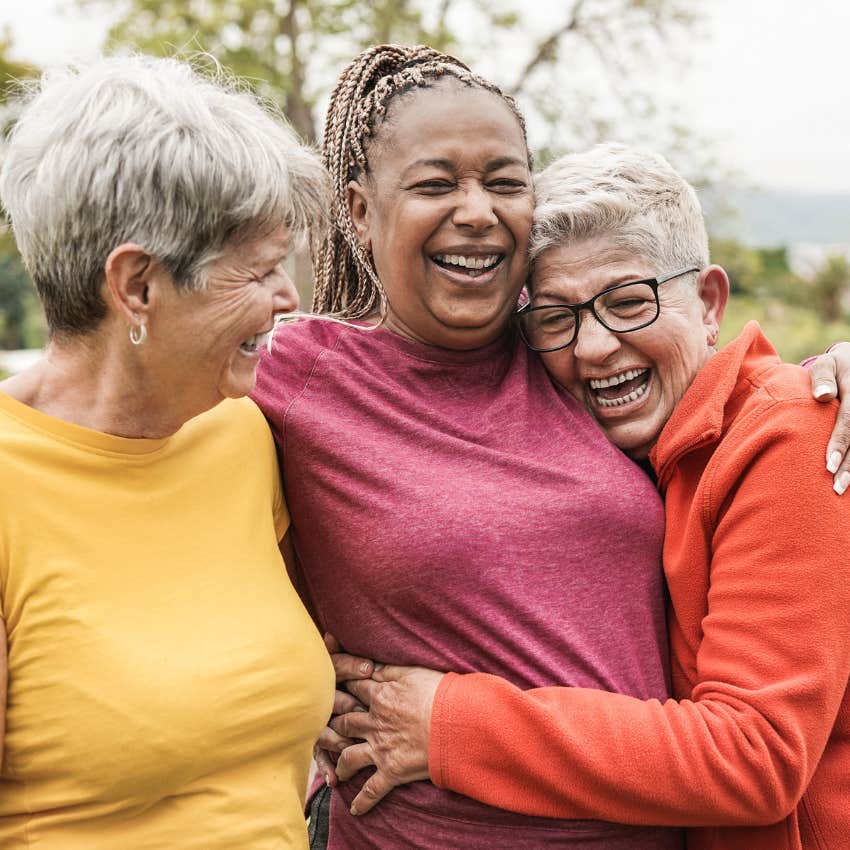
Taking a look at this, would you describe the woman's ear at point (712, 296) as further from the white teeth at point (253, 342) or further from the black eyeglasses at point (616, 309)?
the white teeth at point (253, 342)

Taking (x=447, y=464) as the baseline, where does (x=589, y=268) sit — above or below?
above

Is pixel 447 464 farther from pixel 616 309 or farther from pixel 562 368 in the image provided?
pixel 616 309

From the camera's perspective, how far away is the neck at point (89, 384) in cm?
177

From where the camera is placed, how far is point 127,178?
165 centimetres

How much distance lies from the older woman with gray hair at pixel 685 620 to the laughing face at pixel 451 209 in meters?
0.09

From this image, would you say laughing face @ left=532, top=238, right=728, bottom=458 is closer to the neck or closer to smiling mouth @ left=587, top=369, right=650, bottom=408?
smiling mouth @ left=587, top=369, right=650, bottom=408

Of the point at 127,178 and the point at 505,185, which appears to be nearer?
the point at 127,178

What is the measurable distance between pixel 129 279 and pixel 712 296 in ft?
4.40

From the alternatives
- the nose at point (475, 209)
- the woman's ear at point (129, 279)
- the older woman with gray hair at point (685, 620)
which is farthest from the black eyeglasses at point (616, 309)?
the woman's ear at point (129, 279)

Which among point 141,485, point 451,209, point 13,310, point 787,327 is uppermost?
point 451,209

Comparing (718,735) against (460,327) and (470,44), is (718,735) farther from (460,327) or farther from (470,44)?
(470,44)

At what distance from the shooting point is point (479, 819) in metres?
2.02

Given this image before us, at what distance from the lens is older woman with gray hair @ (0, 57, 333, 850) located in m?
1.65

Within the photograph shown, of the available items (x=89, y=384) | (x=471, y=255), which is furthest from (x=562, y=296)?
(x=89, y=384)
